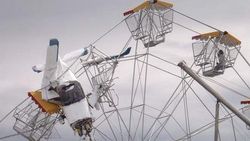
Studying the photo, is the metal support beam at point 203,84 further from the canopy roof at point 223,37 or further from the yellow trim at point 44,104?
the yellow trim at point 44,104

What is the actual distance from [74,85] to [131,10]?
8216 mm

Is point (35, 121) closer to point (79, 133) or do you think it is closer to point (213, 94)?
point (79, 133)

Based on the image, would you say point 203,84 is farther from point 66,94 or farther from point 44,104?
point 44,104

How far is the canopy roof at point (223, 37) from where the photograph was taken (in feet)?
152

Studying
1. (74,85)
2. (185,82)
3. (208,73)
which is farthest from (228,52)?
(74,85)

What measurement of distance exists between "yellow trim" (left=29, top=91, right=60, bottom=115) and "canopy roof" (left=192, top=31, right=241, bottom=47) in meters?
13.4

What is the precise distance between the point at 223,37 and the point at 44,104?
635 inches

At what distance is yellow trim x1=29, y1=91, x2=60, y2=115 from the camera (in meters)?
47.0

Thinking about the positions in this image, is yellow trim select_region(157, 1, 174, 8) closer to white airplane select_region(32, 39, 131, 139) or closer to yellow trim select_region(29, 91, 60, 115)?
white airplane select_region(32, 39, 131, 139)

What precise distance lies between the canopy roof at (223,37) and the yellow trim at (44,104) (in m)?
13.4

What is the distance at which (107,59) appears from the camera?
49.6 m

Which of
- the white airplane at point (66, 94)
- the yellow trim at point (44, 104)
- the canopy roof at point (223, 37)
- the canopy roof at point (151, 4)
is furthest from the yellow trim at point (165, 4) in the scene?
the yellow trim at point (44, 104)

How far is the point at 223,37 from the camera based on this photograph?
46844 millimetres

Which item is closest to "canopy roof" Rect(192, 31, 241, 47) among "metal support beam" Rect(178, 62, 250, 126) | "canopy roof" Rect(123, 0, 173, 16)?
"canopy roof" Rect(123, 0, 173, 16)
